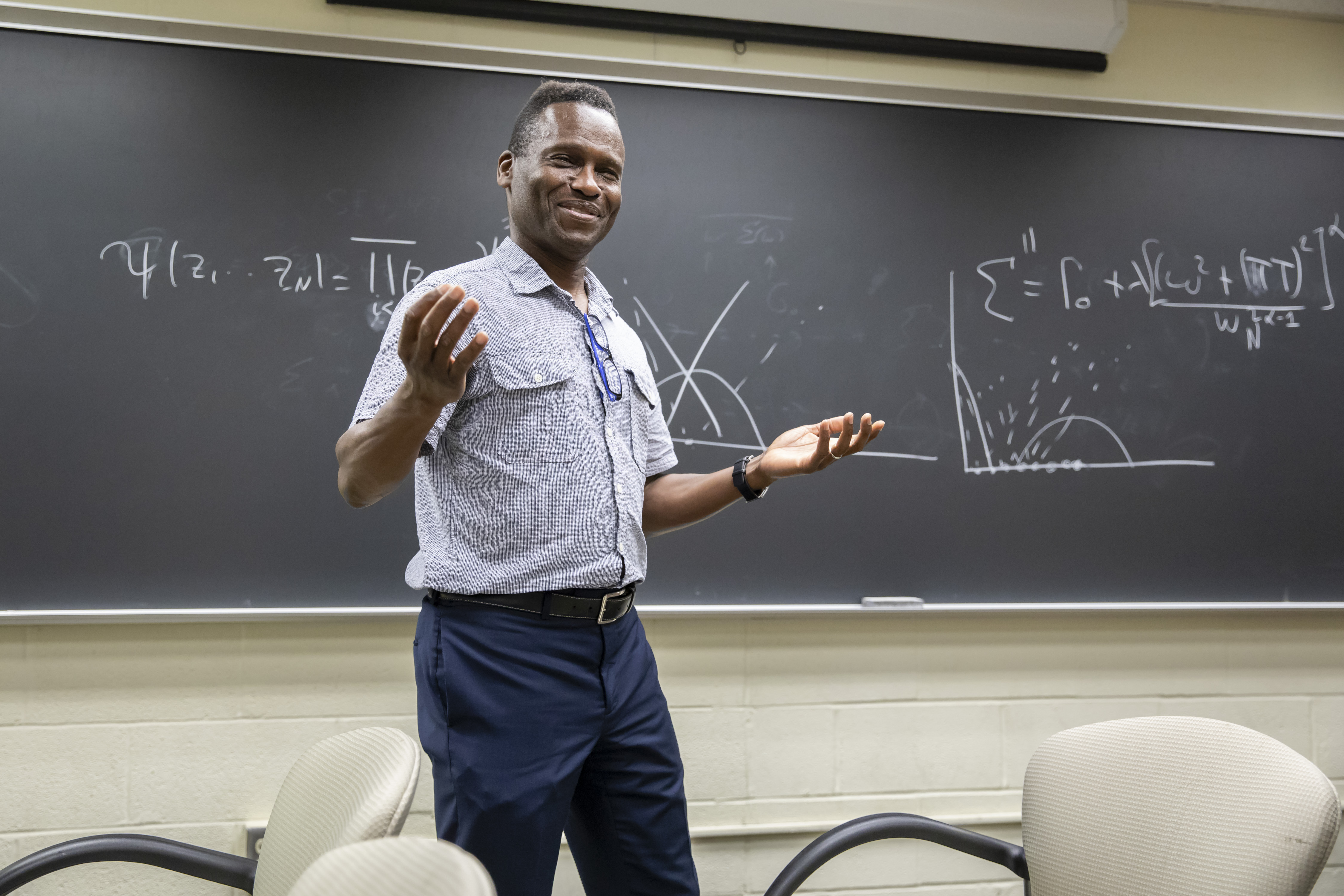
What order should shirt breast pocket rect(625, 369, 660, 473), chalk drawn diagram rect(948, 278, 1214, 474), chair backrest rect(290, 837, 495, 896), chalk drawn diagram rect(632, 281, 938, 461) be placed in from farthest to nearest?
chalk drawn diagram rect(948, 278, 1214, 474) < chalk drawn diagram rect(632, 281, 938, 461) < shirt breast pocket rect(625, 369, 660, 473) < chair backrest rect(290, 837, 495, 896)

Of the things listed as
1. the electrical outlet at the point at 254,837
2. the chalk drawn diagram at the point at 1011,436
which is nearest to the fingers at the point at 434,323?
the electrical outlet at the point at 254,837

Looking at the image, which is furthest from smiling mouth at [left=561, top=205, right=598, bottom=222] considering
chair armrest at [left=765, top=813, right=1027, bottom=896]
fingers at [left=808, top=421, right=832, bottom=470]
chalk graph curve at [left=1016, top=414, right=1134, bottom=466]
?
chalk graph curve at [left=1016, top=414, right=1134, bottom=466]

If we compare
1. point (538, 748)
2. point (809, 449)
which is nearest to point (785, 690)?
point (809, 449)

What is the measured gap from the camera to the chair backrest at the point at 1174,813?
3.71 feet

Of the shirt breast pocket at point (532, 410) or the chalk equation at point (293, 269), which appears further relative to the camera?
the chalk equation at point (293, 269)

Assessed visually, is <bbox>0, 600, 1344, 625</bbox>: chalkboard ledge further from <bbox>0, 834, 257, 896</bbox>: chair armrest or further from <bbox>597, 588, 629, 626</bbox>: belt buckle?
<bbox>597, 588, 629, 626</bbox>: belt buckle

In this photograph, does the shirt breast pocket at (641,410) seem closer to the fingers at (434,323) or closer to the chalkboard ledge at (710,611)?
the fingers at (434,323)

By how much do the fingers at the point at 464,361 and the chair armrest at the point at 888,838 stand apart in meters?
0.89

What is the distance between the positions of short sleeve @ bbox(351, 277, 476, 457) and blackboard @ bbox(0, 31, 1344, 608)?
0.78 metres

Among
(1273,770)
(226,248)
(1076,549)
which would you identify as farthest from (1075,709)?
(226,248)

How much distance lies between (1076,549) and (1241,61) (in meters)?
1.40

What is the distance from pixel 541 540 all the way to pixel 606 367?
0.31m

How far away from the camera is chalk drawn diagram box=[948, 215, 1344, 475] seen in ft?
7.36

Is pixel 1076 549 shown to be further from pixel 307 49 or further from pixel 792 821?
pixel 307 49
